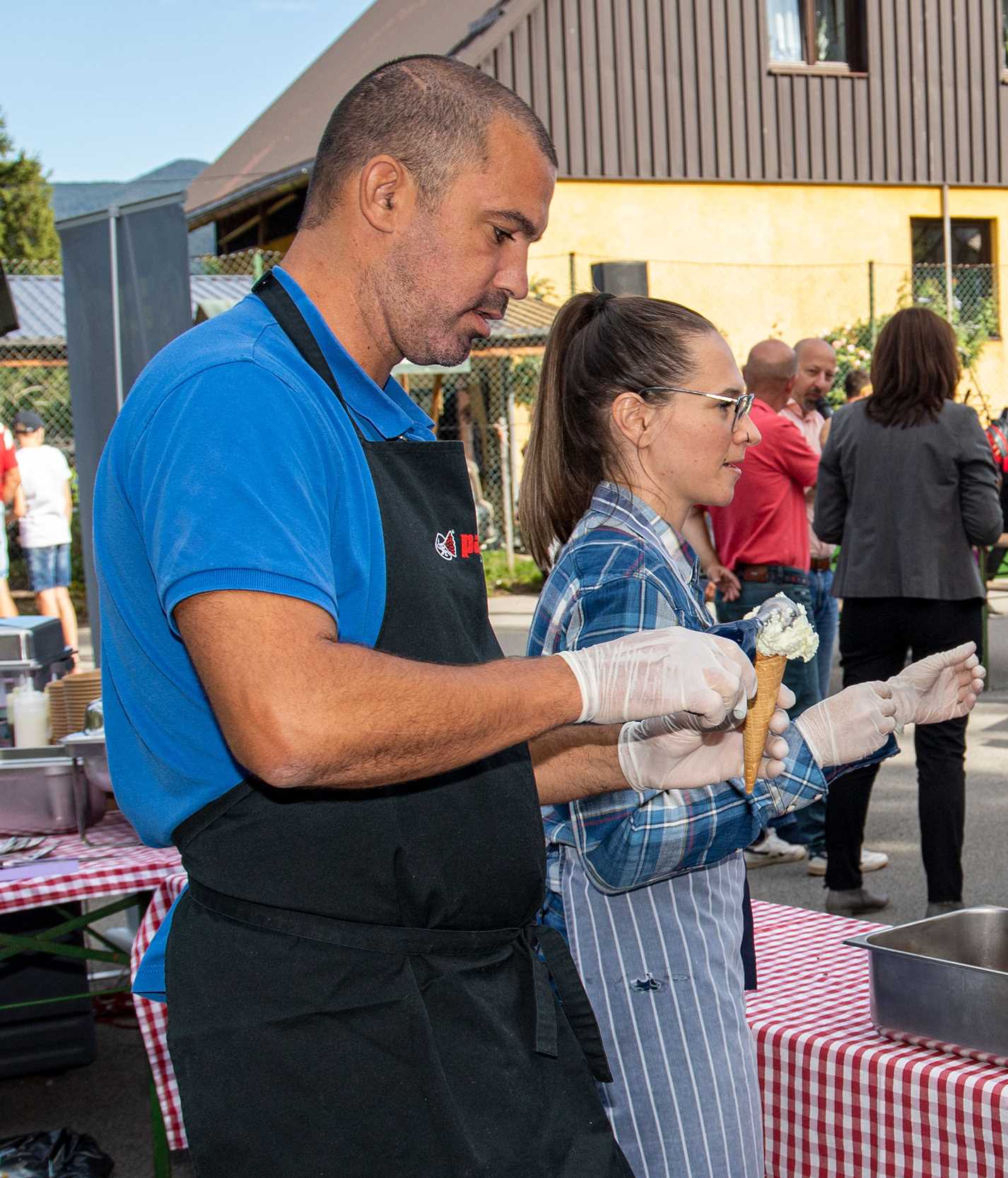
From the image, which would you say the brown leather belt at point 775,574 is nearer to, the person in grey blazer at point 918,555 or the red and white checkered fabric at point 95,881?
the person in grey blazer at point 918,555

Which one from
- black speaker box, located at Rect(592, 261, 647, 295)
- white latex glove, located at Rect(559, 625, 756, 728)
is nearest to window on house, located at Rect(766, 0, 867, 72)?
black speaker box, located at Rect(592, 261, 647, 295)

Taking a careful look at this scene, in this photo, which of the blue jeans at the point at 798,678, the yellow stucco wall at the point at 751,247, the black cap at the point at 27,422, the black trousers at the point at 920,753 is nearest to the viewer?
the black trousers at the point at 920,753

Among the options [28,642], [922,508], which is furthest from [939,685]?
[28,642]

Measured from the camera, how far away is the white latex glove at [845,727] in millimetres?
2109

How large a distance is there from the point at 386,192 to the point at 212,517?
1.60ft

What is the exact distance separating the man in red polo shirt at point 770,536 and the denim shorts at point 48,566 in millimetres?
7264

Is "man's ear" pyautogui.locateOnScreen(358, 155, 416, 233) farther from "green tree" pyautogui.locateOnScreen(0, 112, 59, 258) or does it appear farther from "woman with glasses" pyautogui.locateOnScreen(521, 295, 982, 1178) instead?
"green tree" pyautogui.locateOnScreen(0, 112, 59, 258)

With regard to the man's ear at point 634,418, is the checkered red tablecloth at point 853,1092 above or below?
below

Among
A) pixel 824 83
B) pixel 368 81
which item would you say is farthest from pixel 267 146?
pixel 368 81

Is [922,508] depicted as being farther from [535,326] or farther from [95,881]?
[535,326]

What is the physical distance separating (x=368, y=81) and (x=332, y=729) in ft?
2.71

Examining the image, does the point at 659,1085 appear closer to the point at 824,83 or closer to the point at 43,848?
the point at 43,848

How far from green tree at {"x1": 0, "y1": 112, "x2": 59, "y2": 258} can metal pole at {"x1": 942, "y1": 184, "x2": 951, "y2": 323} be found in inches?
842

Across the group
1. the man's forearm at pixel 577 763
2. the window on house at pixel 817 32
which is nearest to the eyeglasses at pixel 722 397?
the man's forearm at pixel 577 763
